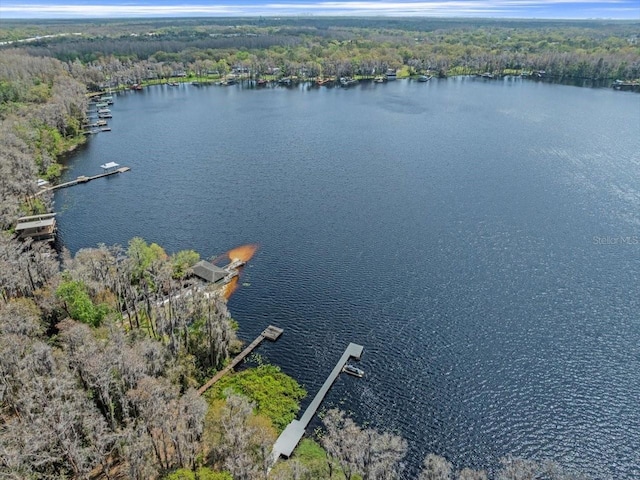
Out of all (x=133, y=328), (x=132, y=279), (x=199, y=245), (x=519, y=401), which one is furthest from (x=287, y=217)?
(x=519, y=401)

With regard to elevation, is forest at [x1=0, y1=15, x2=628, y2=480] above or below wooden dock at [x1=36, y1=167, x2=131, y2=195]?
above

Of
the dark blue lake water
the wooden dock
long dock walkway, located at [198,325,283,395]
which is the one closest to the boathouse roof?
the dark blue lake water

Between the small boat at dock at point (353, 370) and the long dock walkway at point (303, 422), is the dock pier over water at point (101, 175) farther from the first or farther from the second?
the small boat at dock at point (353, 370)

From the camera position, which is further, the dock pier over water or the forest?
the dock pier over water

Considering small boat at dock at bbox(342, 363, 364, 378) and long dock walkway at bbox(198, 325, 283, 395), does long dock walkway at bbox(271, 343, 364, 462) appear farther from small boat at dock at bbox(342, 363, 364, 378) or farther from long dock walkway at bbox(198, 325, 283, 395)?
long dock walkway at bbox(198, 325, 283, 395)

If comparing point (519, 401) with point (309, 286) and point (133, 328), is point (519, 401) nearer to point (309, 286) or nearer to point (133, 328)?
point (309, 286)

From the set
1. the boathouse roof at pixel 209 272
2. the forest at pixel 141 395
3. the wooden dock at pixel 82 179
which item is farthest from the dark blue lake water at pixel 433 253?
the forest at pixel 141 395

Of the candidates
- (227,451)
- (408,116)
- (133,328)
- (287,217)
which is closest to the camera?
(227,451)

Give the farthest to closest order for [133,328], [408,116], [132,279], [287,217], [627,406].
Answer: [408,116], [287,217], [132,279], [133,328], [627,406]
